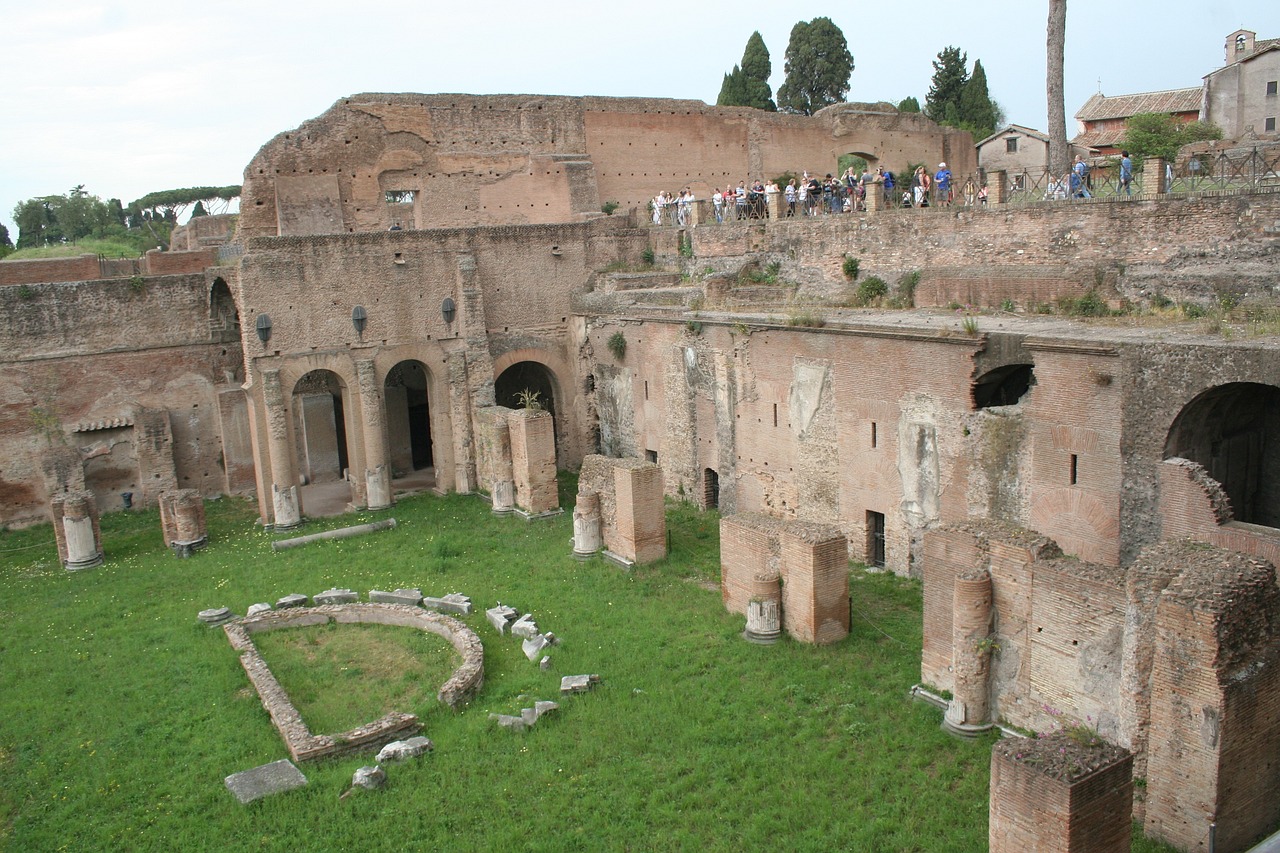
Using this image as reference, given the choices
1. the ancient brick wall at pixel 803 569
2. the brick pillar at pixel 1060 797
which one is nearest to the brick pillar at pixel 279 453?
the ancient brick wall at pixel 803 569

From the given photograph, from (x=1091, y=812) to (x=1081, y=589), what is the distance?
2534 millimetres

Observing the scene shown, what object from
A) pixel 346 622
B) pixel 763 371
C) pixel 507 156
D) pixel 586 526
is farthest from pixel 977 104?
pixel 346 622

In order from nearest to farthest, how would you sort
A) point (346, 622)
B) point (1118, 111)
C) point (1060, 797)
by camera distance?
point (1060, 797)
point (346, 622)
point (1118, 111)

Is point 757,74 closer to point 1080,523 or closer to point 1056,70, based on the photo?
point 1056,70

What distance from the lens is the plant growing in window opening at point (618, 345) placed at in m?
20.2

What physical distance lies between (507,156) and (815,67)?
2173cm

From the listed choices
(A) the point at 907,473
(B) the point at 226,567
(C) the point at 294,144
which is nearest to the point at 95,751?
(B) the point at 226,567

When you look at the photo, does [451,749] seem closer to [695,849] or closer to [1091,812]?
[695,849]

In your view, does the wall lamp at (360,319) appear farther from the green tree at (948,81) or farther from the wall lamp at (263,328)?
the green tree at (948,81)

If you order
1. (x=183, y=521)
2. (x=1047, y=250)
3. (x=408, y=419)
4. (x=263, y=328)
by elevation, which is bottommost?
(x=183, y=521)

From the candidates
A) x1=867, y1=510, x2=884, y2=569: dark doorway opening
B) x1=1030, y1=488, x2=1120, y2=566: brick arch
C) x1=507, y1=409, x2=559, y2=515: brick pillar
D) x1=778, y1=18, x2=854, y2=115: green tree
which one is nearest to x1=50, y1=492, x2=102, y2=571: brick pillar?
x1=507, y1=409, x2=559, y2=515: brick pillar

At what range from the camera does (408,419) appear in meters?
23.0

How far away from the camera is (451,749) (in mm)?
10062

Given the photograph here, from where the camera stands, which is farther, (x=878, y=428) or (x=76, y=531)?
(x=76, y=531)
